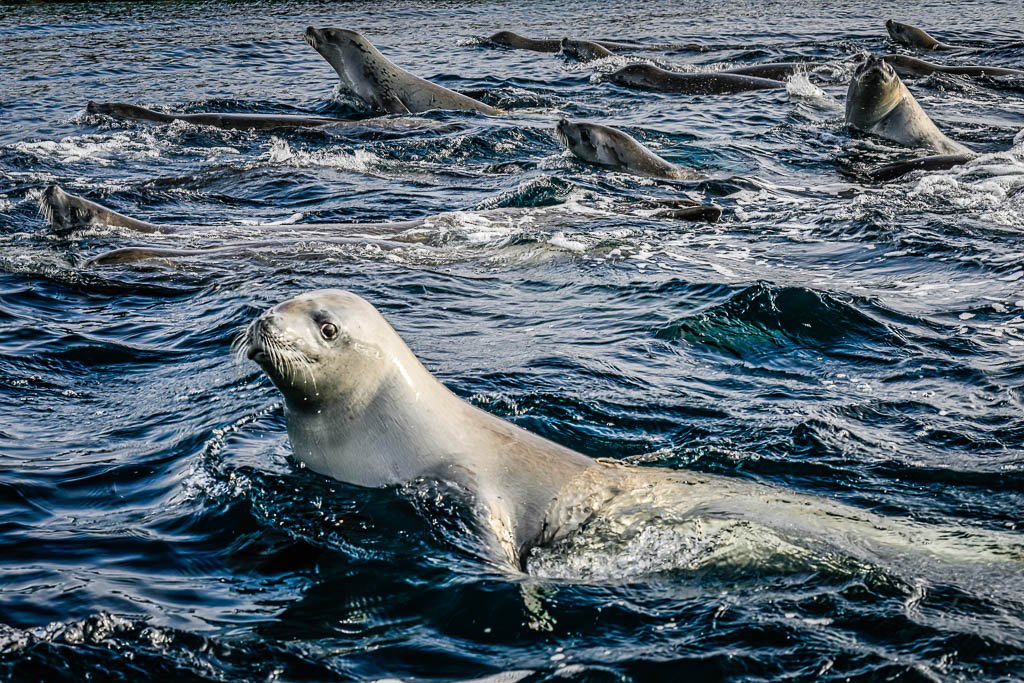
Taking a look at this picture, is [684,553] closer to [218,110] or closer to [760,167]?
[760,167]

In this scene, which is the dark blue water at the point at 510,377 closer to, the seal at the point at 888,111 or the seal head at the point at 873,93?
the seal at the point at 888,111

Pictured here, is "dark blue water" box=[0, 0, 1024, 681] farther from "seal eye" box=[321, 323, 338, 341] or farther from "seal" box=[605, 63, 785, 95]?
"seal" box=[605, 63, 785, 95]

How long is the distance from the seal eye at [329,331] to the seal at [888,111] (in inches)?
421

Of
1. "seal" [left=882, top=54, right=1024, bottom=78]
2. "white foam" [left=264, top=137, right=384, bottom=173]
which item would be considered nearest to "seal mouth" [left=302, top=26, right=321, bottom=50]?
"white foam" [left=264, top=137, right=384, bottom=173]

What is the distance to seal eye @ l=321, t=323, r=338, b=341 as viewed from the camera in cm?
533

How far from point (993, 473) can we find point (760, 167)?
27.0 ft

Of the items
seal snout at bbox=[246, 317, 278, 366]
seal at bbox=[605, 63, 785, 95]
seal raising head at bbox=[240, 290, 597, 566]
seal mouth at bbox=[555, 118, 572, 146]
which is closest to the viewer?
seal snout at bbox=[246, 317, 278, 366]

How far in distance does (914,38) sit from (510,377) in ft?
58.4

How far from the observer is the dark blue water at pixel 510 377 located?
14.4 ft

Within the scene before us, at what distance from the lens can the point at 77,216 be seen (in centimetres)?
1059

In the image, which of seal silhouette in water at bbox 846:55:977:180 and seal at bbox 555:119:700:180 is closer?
seal at bbox 555:119:700:180

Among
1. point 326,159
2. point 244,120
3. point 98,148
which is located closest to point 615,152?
point 326,159

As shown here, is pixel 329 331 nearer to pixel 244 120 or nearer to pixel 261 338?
pixel 261 338

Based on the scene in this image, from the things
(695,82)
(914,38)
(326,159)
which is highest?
(914,38)
